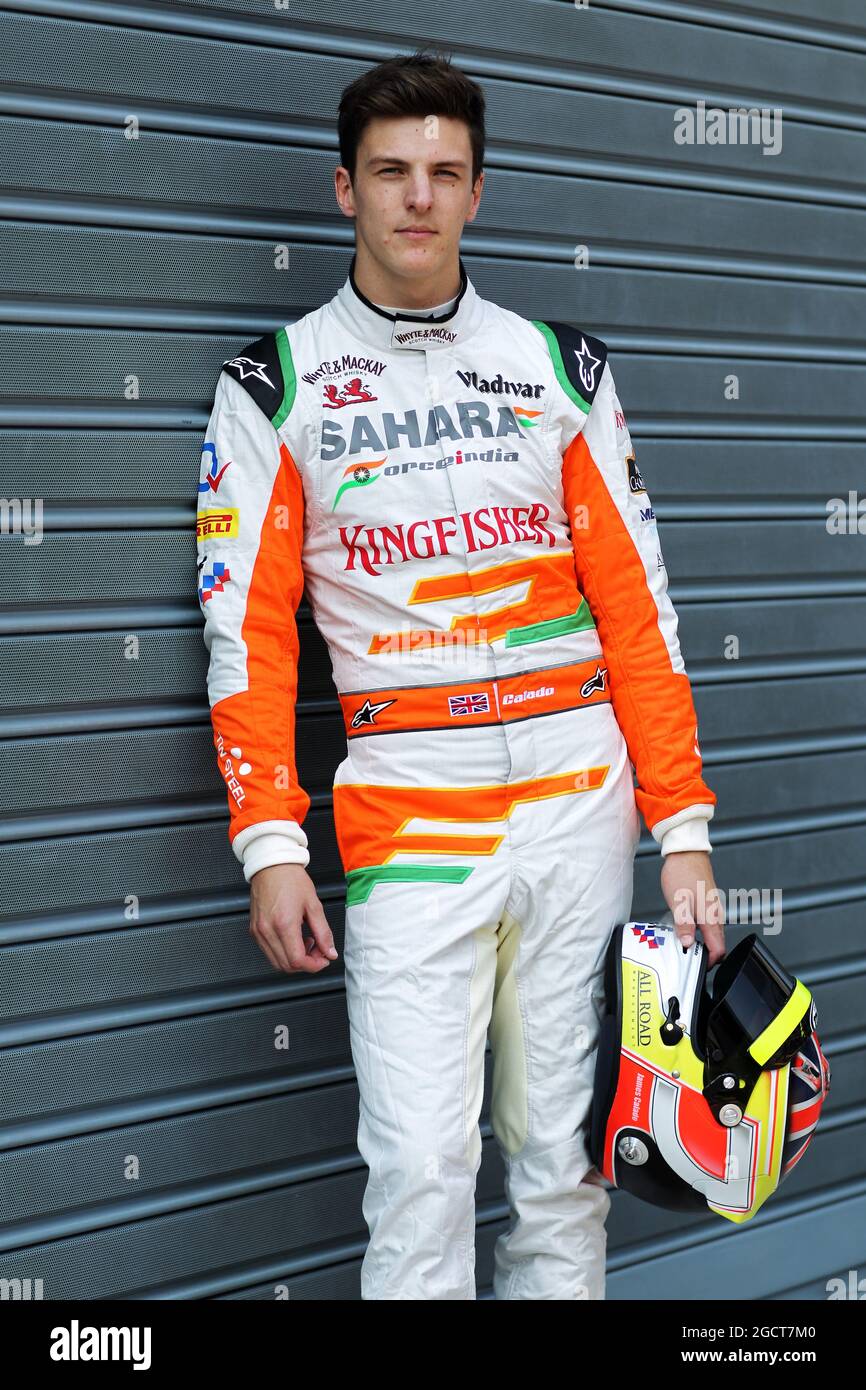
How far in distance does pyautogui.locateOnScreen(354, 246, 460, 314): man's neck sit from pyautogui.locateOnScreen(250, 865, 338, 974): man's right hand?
115 cm

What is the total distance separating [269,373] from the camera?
2660 millimetres

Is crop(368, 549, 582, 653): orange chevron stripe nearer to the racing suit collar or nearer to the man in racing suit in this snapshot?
the man in racing suit

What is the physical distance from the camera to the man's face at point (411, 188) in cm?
258

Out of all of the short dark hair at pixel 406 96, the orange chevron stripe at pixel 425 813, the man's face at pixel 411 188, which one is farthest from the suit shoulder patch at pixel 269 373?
the orange chevron stripe at pixel 425 813

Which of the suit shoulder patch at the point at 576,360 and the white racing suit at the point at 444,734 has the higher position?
the suit shoulder patch at the point at 576,360

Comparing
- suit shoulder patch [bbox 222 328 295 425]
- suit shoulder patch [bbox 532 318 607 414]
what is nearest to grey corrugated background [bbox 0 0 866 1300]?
suit shoulder patch [bbox 222 328 295 425]

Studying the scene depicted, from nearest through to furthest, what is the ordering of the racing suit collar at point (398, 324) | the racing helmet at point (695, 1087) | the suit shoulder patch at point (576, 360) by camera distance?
the racing helmet at point (695, 1087) < the racing suit collar at point (398, 324) < the suit shoulder patch at point (576, 360)

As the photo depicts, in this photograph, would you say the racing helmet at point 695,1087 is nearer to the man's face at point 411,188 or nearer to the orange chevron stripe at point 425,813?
the orange chevron stripe at point 425,813

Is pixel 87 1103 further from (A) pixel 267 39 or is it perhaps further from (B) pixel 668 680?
(A) pixel 267 39

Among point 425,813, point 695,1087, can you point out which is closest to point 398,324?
point 425,813

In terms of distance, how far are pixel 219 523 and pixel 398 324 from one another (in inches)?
21.4

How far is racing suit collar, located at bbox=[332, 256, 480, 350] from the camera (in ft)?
8.80
